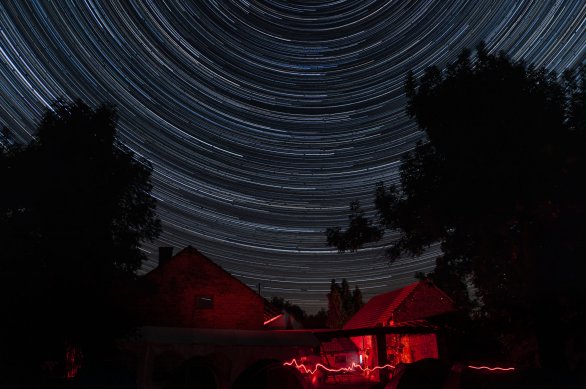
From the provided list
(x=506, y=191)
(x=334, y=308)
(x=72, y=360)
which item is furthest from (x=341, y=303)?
(x=506, y=191)

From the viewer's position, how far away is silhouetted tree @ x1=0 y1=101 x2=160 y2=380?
50.8 ft

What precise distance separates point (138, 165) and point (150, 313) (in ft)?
39.1

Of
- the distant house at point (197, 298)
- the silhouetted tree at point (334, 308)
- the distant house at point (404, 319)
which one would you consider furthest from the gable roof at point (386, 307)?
the silhouetted tree at point (334, 308)

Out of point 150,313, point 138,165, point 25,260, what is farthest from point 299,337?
point 25,260

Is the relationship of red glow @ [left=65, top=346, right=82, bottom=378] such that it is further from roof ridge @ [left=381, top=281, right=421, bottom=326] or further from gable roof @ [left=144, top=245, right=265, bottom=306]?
roof ridge @ [left=381, top=281, right=421, bottom=326]

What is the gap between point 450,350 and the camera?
30.3m

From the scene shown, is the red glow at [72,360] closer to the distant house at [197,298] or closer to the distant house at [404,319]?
the distant house at [197,298]

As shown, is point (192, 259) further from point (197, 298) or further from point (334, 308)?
point (334, 308)

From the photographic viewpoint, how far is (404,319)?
36125mm

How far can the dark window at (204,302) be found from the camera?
29453mm

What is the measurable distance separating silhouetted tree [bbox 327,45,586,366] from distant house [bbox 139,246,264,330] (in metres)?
16.6

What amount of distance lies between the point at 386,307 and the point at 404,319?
6.29 feet

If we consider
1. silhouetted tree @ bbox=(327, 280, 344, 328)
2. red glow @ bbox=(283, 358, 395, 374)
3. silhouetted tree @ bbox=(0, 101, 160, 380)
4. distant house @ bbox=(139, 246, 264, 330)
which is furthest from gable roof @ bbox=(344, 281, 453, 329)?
silhouetted tree @ bbox=(0, 101, 160, 380)

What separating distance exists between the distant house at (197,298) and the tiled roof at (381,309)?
972 centimetres
